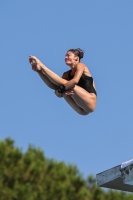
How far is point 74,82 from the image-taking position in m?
10.8

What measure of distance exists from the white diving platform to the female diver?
2328mm

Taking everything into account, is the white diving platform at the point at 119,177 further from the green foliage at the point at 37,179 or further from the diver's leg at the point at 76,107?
the green foliage at the point at 37,179

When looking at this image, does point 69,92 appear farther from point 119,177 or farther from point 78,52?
point 119,177

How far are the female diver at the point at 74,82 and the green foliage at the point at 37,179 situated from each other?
51.5ft

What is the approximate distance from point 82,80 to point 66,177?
18.8 metres

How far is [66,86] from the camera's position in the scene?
1080 centimetres

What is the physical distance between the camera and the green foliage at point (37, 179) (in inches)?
1073

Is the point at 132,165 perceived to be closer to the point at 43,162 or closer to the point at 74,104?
the point at 74,104

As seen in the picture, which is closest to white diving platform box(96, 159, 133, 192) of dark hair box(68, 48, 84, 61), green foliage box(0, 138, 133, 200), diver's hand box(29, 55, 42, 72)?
dark hair box(68, 48, 84, 61)

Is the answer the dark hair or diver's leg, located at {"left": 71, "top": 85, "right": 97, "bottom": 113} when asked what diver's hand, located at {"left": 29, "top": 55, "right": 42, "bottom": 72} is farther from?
the dark hair

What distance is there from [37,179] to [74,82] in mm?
17807

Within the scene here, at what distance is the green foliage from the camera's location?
27.3 meters

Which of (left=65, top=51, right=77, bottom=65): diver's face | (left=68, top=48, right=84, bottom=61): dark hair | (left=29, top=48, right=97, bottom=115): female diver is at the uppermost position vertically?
(left=68, top=48, right=84, bottom=61): dark hair

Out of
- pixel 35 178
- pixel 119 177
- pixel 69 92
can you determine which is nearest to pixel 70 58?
pixel 69 92
